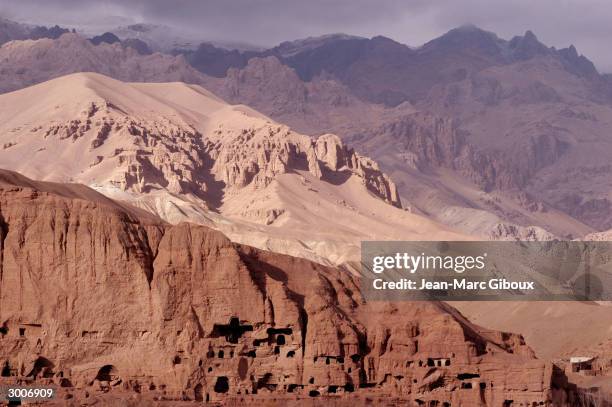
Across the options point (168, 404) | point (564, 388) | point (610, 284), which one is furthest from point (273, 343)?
point (610, 284)

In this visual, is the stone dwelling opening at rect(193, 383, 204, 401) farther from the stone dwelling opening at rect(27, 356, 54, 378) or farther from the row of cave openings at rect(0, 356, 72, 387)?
the stone dwelling opening at rect(27, 356, 54, 378)

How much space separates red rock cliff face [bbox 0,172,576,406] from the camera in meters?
74.1

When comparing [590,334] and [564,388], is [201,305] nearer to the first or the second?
[564,388]

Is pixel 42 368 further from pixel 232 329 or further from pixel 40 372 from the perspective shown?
pixel 232 329

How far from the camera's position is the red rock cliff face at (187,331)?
74.1 m

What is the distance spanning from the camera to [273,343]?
3027 inches

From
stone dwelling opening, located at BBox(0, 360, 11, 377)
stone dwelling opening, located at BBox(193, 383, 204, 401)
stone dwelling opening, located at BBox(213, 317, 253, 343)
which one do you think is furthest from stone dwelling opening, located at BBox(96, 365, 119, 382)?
stone dwelling opening, located at BBox(213, 317, 253, 343)
